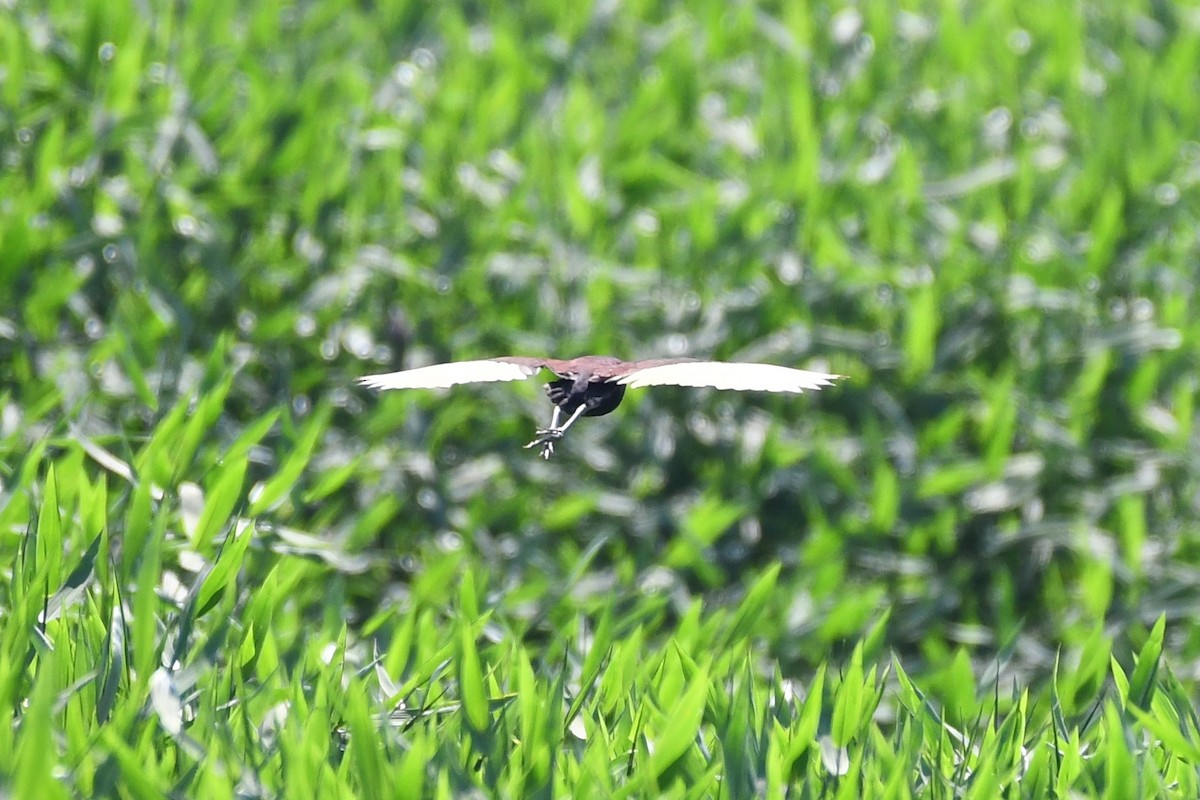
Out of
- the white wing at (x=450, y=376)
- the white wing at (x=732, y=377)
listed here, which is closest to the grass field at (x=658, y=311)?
the white wing at (x=450, y=376)

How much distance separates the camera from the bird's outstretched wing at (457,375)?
6.01 ft

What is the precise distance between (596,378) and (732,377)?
0.64 ft

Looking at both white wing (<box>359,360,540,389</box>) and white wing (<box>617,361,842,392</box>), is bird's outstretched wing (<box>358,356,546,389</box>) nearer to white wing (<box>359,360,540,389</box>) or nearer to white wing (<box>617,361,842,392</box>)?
white wing (<box>359,360,540,389</box>)

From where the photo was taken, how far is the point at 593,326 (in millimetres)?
3768

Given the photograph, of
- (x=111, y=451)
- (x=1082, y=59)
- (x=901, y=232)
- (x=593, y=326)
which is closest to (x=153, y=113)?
(x=111, y=451)

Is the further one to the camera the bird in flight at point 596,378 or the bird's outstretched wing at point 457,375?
the bird's outstretched wing at point 457,375

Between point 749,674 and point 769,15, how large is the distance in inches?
135

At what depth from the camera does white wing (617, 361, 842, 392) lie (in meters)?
1.69

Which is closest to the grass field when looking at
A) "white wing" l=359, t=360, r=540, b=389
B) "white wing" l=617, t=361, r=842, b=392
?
"white wing" l=359, t=360, r=540, b=389

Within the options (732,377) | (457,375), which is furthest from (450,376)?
(732,377)

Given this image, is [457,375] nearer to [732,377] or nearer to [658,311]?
[732,377]

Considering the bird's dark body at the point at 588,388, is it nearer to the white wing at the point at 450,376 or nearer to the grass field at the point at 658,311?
the white wing at the point at 450,376

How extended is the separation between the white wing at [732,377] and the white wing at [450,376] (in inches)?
6.3

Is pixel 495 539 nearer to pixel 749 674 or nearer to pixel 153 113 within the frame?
pixel 153 113
